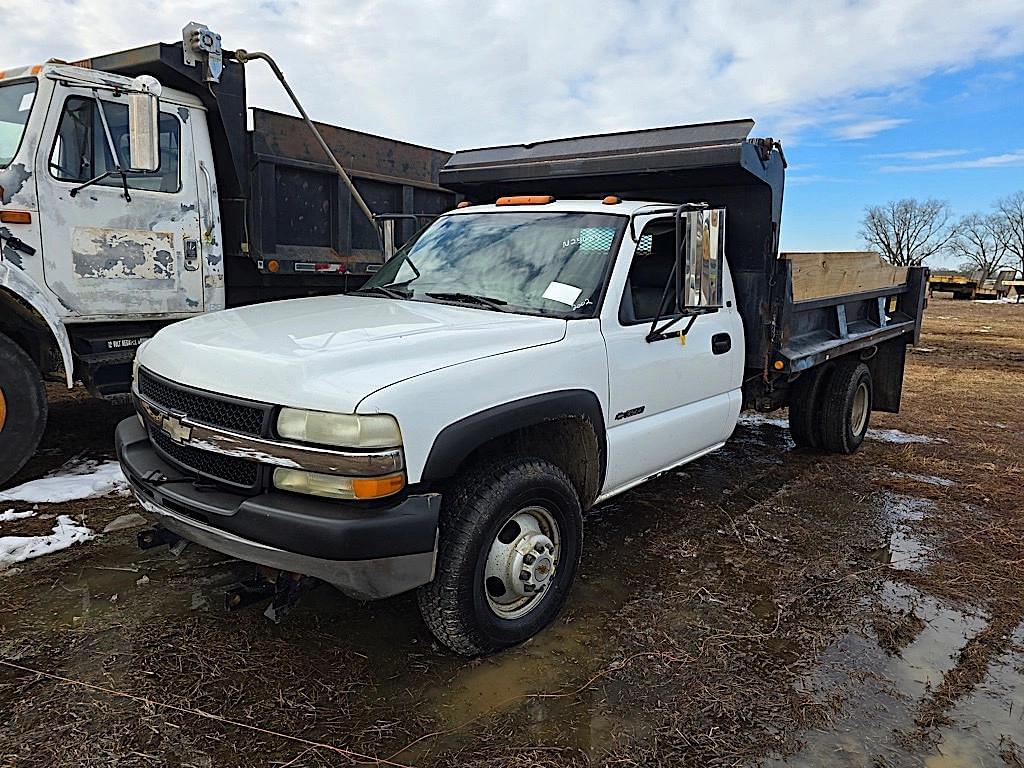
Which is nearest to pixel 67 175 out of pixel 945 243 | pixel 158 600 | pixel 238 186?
pixel 238 186

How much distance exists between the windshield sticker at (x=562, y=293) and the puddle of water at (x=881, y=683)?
6.55 feet

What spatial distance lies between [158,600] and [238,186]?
144 inches

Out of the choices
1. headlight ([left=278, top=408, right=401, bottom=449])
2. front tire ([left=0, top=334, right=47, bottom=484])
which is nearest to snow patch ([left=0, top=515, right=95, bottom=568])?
front tire ([left=0, top=334, right=47, bottom=484])

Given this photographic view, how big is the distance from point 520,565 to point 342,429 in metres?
1.06

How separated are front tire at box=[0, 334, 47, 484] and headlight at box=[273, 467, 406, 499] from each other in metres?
3.22

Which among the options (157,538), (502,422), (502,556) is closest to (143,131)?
(157,538)

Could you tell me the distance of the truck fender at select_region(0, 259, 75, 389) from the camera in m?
4.91

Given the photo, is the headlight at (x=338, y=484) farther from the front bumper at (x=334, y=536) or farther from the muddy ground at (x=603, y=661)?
the muddy ground at (x=603, y=661)

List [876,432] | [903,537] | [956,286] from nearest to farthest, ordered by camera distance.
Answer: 1. [903,537]
2. [876,432]
3. [956,286]

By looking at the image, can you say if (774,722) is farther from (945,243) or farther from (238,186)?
(945,243)

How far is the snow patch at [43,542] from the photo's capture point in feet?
13.6

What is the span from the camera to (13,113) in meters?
5.15

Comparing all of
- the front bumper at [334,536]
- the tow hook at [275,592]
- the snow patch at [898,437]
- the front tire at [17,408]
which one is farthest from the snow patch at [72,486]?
the snow patch at [898,437]

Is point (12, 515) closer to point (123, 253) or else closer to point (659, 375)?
point (123, 253)
